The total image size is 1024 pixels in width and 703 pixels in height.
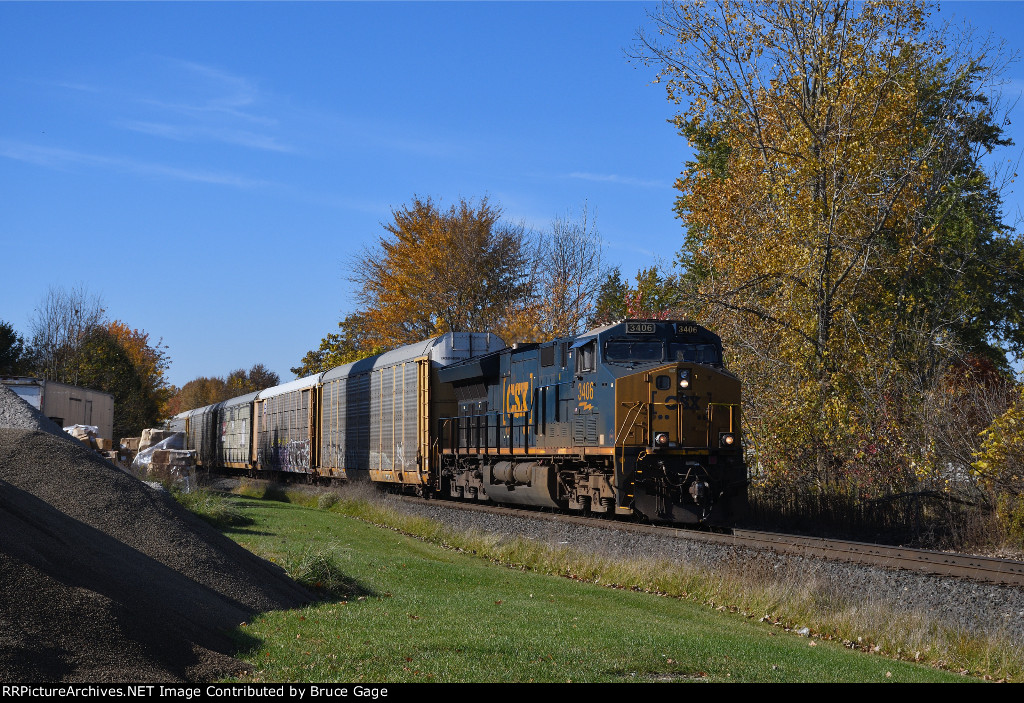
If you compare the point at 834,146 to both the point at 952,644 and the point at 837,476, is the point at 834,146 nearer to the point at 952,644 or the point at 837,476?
the point at 837,476

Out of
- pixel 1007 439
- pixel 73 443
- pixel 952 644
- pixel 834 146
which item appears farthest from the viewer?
pixel 834 146

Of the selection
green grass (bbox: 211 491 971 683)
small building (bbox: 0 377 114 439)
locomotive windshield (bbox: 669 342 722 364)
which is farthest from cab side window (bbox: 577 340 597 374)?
small building (bbox: 0 377 114 439)

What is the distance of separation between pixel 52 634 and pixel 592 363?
12643 millimetres

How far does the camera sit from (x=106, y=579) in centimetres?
864

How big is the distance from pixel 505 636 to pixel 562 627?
1005mm

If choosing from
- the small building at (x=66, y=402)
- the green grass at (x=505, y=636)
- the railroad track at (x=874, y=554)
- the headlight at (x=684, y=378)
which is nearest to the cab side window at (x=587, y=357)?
the headlight at (x=684, y=378)

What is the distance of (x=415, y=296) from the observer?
52.6 meters

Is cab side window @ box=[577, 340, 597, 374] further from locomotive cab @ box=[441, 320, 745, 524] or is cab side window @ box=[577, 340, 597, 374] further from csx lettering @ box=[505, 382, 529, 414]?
csx lettering @ box=[505, 382, 529, 414]

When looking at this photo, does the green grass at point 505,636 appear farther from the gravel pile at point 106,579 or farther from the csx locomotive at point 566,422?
the csx locomotive at point 566,422

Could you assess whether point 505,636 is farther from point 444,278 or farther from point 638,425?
point 444,278

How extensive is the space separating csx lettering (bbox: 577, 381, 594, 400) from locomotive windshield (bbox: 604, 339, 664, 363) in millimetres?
745

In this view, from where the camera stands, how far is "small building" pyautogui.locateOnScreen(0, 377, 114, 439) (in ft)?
114

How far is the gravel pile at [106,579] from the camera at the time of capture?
727cm

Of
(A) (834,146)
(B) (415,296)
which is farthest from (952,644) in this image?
(B) (415,296)
